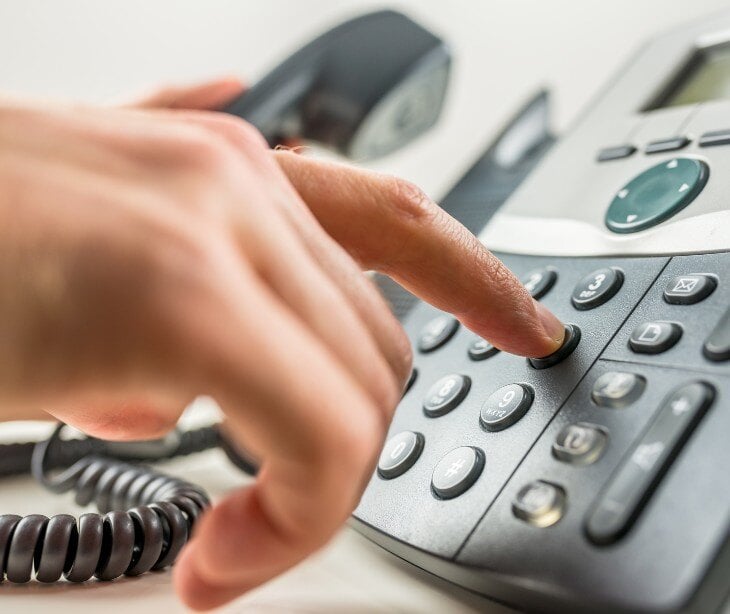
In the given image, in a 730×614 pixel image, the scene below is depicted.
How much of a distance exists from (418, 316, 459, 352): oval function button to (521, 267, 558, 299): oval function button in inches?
1.5

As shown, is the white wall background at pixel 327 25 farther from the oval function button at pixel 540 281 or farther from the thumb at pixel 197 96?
the oval function button at pixel 540 281

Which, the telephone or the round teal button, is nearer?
the telephone

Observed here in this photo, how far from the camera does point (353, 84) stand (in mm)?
663

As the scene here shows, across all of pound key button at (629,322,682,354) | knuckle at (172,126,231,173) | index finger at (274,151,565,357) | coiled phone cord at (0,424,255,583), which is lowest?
coiled phone cord at (0,424,255,583)

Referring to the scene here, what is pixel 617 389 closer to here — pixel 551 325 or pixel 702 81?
pixel 551 325

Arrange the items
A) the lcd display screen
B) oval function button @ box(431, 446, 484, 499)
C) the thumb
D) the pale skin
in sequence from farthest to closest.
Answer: the thumb, the lcd display screen, oval function button @ box(431, 446, 484, 499), the pale skin

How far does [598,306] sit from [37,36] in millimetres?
656

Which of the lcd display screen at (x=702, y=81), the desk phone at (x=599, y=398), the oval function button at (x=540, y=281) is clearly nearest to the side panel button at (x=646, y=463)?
the desk phone at (x=599, y=398)

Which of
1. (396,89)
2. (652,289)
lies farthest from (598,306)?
(396,89)

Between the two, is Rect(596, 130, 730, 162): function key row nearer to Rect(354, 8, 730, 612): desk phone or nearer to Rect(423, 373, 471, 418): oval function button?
Rect(354, 8, 730, 612): desk phone

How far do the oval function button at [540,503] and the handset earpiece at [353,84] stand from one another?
1.47ft

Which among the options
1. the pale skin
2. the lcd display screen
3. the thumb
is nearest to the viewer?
the pale skin

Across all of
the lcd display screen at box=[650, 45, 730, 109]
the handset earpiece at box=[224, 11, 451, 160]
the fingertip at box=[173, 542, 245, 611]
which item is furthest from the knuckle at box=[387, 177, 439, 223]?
the handset earpiece at box=[224, 11, 451, 160]

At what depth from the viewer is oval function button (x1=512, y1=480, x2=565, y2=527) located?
0.25 m
